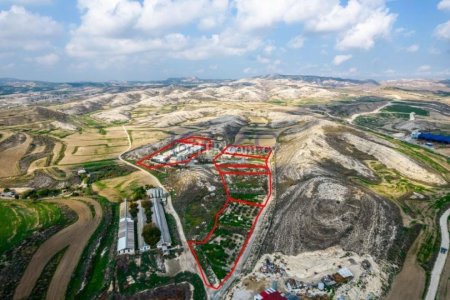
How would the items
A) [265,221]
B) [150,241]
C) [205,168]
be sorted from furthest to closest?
[205,168] → [265,221] → [150,241]

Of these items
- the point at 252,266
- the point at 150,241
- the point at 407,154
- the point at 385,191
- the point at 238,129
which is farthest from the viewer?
the point at 238,129

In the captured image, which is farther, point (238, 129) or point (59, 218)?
point (238, 129)

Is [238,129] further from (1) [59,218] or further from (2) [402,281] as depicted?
(2) [402,281]

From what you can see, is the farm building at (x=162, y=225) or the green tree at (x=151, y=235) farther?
the green tree at (x=151, y=235)

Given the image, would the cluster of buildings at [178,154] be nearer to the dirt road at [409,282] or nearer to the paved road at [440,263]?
the dirt road at [409,282]

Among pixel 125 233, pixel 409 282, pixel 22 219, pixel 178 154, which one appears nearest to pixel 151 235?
pixel 125 233

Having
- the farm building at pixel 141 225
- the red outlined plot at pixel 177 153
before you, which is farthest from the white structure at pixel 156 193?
the red outlined plot at pixel 177 153

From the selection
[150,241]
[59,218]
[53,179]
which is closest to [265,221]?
[150,241]
